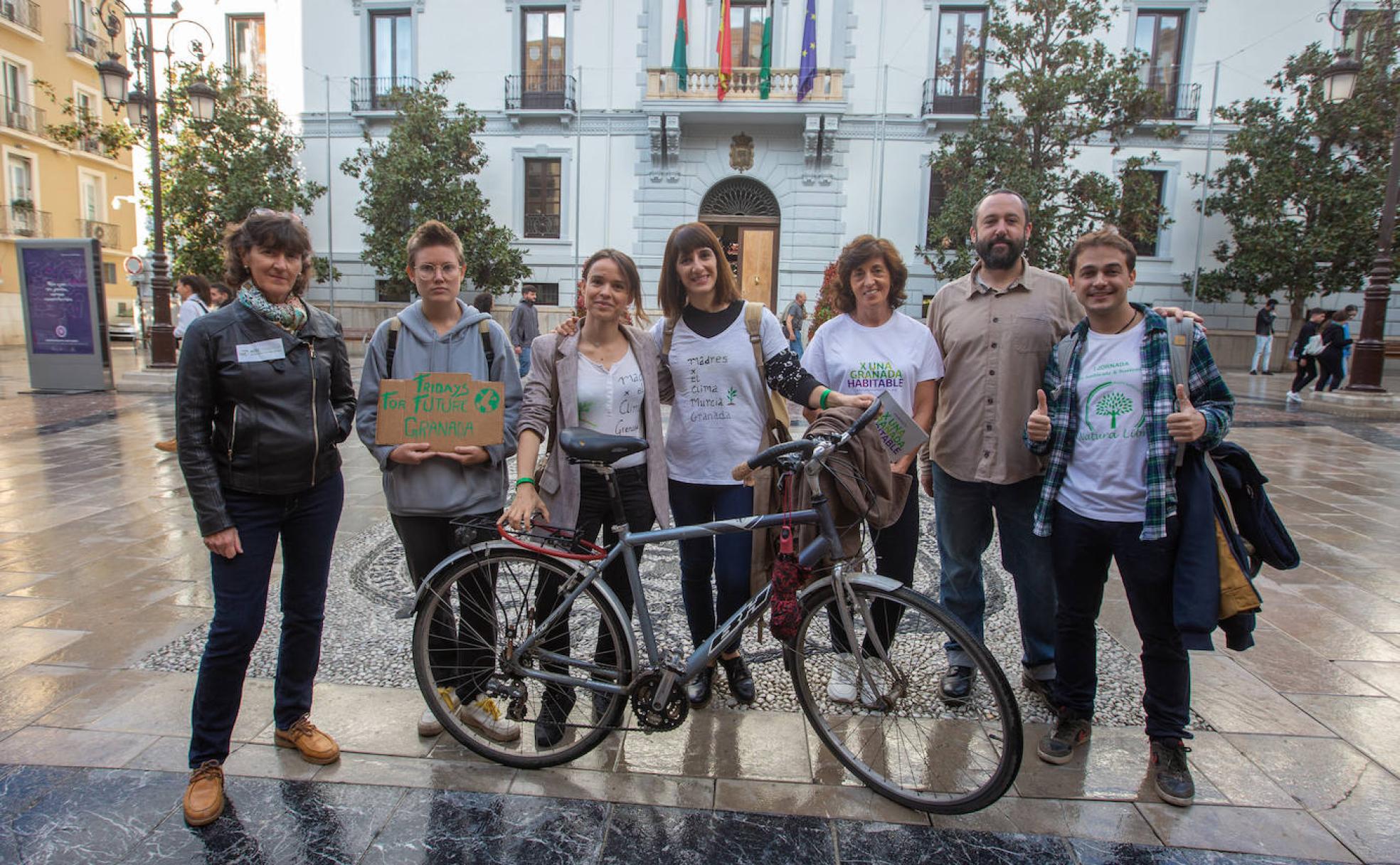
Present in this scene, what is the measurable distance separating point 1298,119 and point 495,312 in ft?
62.0

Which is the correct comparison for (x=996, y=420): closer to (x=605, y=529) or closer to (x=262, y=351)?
(x=605, y=529)

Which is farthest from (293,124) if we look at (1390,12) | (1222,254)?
(1390,12)

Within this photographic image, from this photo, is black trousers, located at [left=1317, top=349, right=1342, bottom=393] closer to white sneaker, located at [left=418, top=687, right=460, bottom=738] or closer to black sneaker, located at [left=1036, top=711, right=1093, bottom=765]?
black sneaker, located at [left=1036, top=711, right=1093, bottom=765]

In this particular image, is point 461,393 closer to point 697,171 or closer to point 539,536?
point 539,536

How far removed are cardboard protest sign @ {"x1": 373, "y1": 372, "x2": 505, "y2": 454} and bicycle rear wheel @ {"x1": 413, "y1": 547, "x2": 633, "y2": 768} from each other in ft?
1.33

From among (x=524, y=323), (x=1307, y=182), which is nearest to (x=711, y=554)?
(x=524, y=323)

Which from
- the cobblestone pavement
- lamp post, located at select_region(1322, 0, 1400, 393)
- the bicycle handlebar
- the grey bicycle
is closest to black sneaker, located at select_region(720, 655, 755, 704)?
the cobblestone pavement

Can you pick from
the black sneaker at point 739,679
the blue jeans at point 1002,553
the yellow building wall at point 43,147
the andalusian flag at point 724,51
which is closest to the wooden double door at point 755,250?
the andalusian flag at point 724,51

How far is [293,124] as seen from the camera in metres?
20.6

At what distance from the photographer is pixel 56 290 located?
39.3 feet

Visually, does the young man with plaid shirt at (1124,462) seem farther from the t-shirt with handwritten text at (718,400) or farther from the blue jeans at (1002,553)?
the t-shirt with handwritten text at (718,400)

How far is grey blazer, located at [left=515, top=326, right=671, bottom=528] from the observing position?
2.86 m

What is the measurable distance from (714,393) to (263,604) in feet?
5.48

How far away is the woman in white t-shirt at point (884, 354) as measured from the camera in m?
3.03
